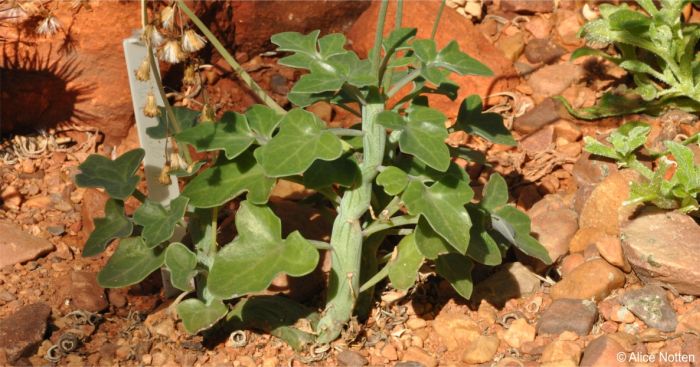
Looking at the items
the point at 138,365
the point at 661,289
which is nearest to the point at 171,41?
the point at 138,365

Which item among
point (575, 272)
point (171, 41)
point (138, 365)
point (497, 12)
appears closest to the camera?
point (171, 41)

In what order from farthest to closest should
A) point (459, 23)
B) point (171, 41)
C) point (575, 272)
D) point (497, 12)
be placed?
1. point (497, 12)
2. point (459, 23)
3. point (575, 272)
4. point (171, 41)

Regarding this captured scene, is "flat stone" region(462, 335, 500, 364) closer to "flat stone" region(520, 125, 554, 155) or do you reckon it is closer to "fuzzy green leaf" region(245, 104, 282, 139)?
"fuzzy green leaf" region(245, 104, 282, 139)

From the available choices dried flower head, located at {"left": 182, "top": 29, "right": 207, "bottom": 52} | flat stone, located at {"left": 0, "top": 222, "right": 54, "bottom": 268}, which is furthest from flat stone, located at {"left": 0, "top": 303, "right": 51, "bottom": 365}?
dried flower head, located at {"left": 182, "top": 29, "right": 207, "bottom": 52}

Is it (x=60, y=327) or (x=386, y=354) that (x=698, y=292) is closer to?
(x=386, y=354)

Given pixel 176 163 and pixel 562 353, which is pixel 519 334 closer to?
pixel 562 353

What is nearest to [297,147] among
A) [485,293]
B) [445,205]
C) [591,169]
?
[445,205]

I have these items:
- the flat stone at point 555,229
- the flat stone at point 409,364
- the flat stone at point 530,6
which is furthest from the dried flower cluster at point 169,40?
the flat stone at point 530,6
